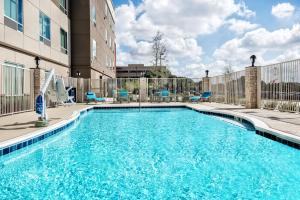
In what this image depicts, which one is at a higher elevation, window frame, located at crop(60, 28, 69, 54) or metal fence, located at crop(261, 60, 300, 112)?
window frame, located at crop(60, 28, 69, 54)

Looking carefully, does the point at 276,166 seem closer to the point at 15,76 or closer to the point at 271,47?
the point at 15,76

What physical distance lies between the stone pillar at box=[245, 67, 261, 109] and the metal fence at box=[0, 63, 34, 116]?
32.9ft

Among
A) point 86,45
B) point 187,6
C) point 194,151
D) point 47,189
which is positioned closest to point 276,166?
point 194,151

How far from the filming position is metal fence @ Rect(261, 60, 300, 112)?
1022 centimetres

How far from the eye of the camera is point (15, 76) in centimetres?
1131

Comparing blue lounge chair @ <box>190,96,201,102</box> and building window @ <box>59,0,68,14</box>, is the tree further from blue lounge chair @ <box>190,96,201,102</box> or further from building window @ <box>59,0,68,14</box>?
blue lounge chair @ <box>190,96,201,102</box>

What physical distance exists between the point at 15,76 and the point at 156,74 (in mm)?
26815

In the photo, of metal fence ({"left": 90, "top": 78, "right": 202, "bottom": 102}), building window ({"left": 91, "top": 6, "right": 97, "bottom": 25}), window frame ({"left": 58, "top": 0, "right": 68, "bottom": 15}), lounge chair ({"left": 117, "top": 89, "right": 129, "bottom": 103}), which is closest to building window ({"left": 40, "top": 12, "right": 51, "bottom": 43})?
window frame ({"left": 58, "top": 0, "right": 68, "bottom": 15})

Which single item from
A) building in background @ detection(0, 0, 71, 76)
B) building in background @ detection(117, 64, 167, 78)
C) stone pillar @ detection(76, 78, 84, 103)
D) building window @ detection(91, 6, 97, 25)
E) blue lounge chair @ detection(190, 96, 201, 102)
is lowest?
blue lounge chair @ detection(190, 96, 201, 102)

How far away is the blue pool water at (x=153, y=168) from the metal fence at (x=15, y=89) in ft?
14.5

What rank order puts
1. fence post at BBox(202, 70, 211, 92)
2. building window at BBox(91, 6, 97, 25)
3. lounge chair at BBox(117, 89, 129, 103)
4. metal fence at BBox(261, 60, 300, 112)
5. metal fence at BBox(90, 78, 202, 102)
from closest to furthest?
metal fence at BBox(261, 60, 300, 112)
lounge chair at BBox(117, 89, 129, 103)
fence post at BBox(202, 70, 211, 92)
metal fence at BBox(90, 78, 202, 102)
building window at BBox(91, 6, 97, 25)

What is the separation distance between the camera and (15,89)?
11430 mm

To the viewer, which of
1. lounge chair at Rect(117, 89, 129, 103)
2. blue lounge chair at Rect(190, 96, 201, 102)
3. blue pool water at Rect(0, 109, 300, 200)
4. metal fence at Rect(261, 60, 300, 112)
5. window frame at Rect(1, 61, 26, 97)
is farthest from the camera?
lounge chair at Rect(117, 89, 129, 103)

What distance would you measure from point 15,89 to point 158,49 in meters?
27.2
